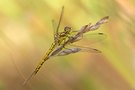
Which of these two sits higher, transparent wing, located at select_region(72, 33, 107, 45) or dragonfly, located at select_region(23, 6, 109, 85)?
transparent wing, located at select_region(72, 33, 107, 45)

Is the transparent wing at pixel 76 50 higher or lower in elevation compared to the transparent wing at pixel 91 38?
lower

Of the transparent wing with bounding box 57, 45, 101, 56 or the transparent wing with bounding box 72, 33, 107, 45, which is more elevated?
the transparent wing with bounding box 72, 33, 107, 45

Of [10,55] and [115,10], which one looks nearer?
[10,55]

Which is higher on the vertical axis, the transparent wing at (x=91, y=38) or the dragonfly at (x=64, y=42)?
the transparent wing at (x=91, y=38)

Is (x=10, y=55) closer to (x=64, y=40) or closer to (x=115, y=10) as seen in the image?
(x=64, y=40)

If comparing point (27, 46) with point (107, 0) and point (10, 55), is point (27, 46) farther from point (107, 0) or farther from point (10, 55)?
point (107, 0)

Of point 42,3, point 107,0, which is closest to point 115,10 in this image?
point 107,0

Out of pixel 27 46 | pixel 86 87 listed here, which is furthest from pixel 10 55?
pixel 86 87

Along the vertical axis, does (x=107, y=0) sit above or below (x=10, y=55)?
above
